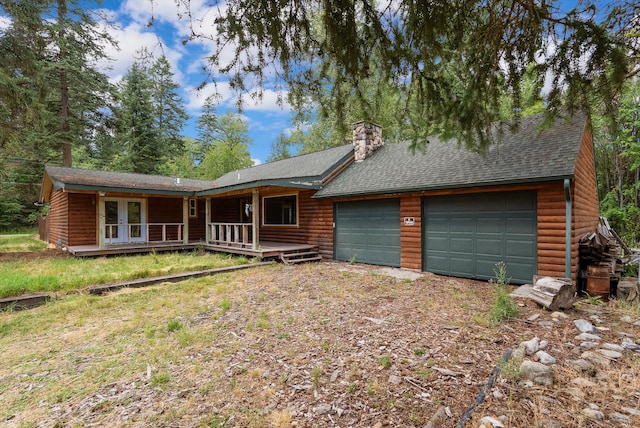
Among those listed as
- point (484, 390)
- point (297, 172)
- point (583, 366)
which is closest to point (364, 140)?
point (297, 172)

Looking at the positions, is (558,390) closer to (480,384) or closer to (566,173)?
(480,384)

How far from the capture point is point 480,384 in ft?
8.71

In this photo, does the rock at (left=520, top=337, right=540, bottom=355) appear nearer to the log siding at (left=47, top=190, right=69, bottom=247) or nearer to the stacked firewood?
the stacked firewood

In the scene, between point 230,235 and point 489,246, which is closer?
point 489,246

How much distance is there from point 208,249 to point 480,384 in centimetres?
1108

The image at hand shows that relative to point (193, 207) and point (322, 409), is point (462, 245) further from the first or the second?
point (193, 207)

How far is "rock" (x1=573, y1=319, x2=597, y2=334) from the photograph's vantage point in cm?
380

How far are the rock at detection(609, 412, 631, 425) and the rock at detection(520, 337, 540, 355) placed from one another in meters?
1.02

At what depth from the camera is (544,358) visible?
3.04 meters

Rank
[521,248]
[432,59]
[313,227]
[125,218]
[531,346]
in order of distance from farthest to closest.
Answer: [125,218], [313,227], [521,248], [531,346], [432,59]

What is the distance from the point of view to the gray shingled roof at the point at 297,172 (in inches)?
381

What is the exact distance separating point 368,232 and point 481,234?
323 cm

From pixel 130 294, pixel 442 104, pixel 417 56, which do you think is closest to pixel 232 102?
pixel 417 56

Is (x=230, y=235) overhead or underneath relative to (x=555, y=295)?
overhead
